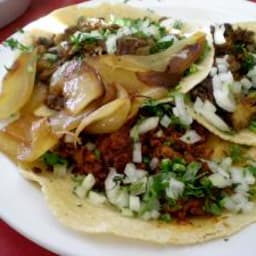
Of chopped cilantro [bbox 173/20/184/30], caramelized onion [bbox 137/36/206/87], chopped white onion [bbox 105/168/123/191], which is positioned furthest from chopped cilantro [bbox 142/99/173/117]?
chopped cilantro [bbox 173/20/184/30]

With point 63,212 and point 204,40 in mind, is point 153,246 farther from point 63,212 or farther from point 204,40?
point 204,40

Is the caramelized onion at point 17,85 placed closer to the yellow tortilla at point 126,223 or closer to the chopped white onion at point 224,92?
the yellow tortilla at point 126,223

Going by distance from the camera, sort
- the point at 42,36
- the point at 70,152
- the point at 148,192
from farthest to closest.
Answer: the point at 42,36 → the point at 70,152 → the point at 148,192

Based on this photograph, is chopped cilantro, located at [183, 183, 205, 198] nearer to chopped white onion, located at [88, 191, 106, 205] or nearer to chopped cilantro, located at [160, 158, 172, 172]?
chopped cilantro, located at [160, 158, 172, 172]

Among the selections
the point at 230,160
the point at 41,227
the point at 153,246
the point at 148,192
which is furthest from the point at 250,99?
A: the point at 41,227

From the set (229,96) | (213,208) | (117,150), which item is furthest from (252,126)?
(117,150)

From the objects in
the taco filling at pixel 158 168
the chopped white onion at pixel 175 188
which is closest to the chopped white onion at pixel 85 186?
the taco filling at pixel 158 168

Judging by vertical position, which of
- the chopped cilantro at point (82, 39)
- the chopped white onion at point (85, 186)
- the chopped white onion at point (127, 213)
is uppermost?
the chopped cilantro at point (82, 39)
